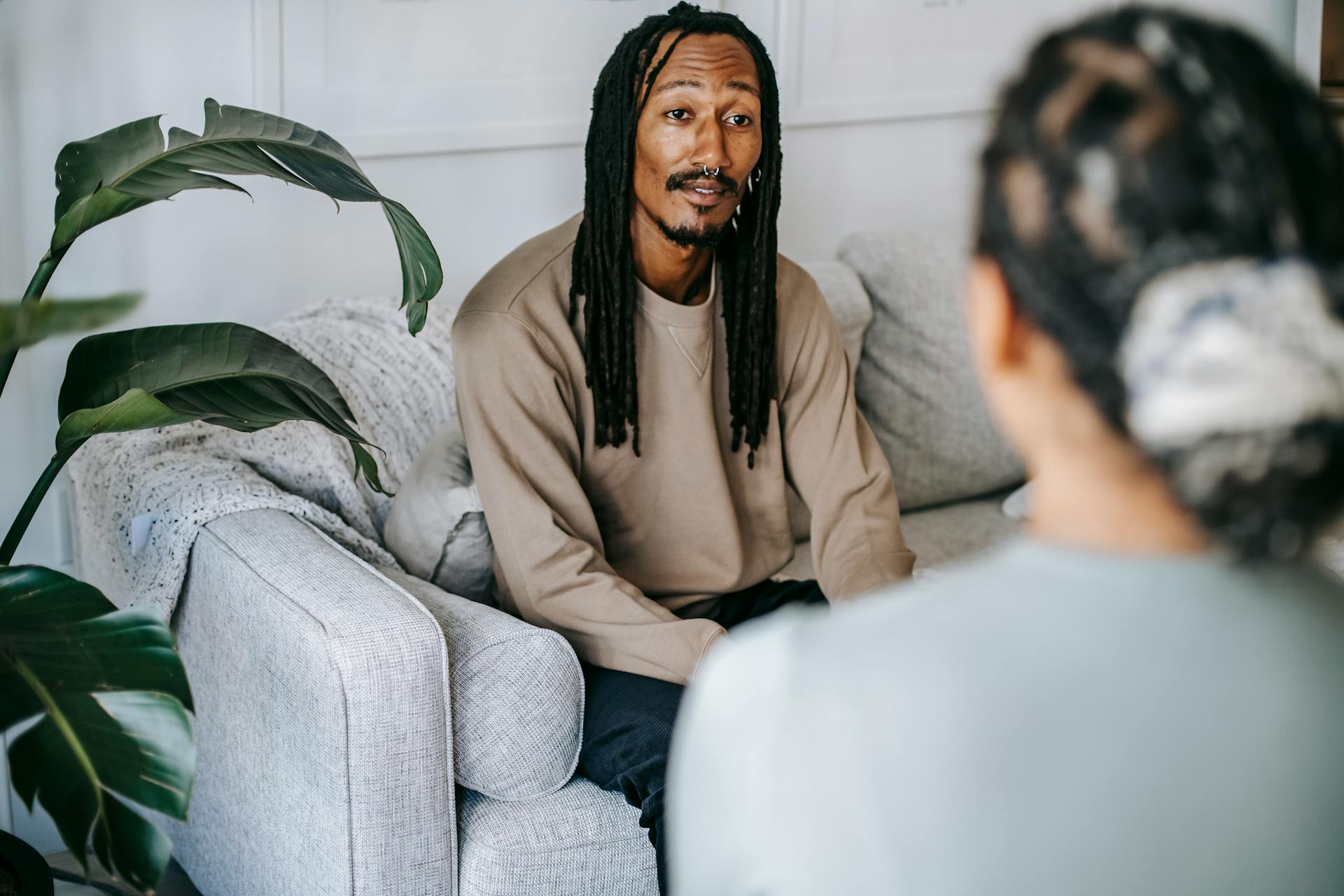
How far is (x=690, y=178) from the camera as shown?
1.72 m

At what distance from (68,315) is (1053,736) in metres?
0.71

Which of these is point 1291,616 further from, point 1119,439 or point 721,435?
point 721,435

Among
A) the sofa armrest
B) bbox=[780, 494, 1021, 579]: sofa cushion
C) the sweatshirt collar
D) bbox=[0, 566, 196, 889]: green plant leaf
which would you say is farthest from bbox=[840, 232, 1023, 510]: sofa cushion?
bbox=[0, 566, 196, 889]: green plant leaf

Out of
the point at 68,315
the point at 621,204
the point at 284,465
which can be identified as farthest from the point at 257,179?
the point at 68,315

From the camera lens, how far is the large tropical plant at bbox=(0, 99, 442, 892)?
110 cm

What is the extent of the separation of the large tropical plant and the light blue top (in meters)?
0.59

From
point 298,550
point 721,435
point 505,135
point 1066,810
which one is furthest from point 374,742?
point 505,135

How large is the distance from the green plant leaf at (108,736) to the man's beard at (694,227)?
0.87 meters

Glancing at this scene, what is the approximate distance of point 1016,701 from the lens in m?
0.50

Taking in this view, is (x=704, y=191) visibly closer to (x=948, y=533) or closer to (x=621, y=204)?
(x=621, y=204)

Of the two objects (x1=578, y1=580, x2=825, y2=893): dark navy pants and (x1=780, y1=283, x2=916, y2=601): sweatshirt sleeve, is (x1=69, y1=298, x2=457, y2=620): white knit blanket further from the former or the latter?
(x1=780, y1=283, x2=916, y2=601): sweatshirt sleeve

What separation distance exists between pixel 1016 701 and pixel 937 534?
6.39 ft

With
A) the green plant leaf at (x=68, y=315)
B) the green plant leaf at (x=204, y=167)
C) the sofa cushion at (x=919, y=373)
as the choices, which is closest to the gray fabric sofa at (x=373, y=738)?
the green plant leaf at (x=204, y=167)

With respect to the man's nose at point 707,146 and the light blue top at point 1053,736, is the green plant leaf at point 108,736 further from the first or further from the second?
the man's nose at point 707,146
